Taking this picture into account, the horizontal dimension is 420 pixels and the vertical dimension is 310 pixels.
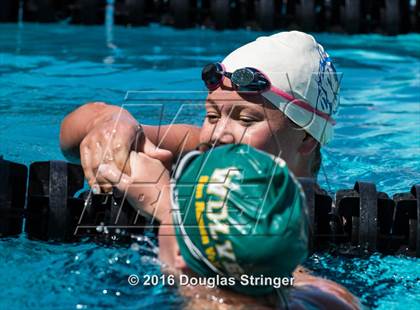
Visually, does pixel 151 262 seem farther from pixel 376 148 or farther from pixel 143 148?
pixel 376 148

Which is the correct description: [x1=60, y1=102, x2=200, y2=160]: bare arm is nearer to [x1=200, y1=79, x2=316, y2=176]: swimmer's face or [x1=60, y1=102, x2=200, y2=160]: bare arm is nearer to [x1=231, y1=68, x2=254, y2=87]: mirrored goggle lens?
[x1=200, y1=79, x2=316, y2=176]: swimmer's face

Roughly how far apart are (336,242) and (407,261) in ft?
Result: 0.93

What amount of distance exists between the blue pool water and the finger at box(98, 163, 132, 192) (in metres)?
0.24

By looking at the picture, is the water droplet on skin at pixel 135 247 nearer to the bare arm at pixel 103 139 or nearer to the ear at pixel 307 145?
the bare arm at pixel 103 139

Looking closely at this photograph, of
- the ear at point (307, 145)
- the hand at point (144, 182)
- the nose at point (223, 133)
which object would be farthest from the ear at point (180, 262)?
the ear at point (307, 145)

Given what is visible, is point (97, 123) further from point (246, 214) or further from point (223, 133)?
point (246, 214)

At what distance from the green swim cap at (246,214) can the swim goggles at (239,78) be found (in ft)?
3.83

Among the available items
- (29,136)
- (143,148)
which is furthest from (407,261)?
(29,136)

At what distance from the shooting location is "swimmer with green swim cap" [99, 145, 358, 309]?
2.03 meters

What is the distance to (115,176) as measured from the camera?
2.88m

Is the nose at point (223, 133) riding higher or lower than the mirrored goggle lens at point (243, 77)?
lower

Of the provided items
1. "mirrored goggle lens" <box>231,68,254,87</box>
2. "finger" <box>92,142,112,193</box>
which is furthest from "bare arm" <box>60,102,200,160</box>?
"mirrored goggle lens" <box>231,68,254,87</box>

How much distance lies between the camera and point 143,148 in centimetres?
299

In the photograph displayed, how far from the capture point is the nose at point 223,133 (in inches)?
122
